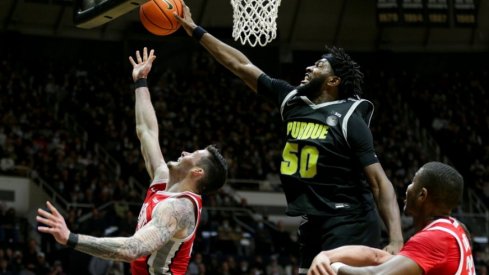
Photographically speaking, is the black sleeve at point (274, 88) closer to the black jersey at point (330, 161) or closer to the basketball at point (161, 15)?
the black jersey at point (330, 161)

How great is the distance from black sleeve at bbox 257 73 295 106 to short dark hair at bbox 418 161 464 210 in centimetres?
156

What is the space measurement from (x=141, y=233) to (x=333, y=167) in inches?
45.8

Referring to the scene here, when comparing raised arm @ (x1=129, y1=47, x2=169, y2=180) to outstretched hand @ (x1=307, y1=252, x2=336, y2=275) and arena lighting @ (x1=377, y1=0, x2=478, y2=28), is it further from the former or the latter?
arena lighting @ (x1=377, y1=0, x2=478, y2=28)

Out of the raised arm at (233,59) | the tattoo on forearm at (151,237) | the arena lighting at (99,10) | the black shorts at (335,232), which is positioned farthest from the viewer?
the arena lighting at (99,10)

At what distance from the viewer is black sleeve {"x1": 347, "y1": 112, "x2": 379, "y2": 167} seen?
4730 millimetres

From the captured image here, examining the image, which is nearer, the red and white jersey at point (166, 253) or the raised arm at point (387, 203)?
the raised arm at point (387, 203)

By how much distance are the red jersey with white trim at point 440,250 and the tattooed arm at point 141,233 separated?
1.58 m

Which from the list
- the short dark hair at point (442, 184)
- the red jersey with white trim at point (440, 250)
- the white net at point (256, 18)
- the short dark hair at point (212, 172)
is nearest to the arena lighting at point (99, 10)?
the short dark hair at point (212, 172)

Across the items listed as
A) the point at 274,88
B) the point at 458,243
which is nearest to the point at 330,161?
the point at 274,88

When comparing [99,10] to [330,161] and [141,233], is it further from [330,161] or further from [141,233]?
[330,161]

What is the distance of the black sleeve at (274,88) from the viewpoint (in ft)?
17.0

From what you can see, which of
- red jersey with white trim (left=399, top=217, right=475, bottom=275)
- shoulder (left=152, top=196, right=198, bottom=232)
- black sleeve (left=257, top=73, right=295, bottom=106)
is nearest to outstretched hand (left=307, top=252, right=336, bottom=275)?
red jersey with white trim (left=399, top=217, right=475, bottom=275)

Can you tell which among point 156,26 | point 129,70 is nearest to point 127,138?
point 129,70

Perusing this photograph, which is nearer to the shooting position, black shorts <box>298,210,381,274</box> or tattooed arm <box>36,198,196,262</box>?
tattooed arm <box>36,198,196,262</box>
